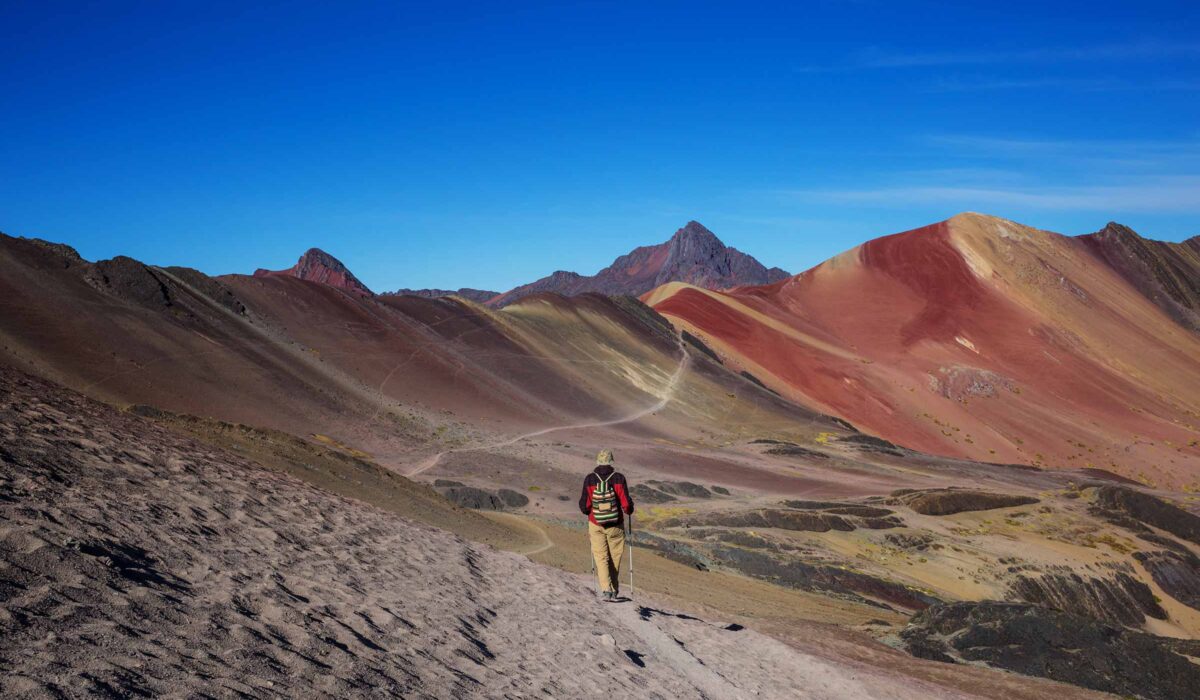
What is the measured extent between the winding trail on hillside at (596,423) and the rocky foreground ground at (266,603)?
17.3 meters

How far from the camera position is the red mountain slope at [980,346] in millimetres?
58406

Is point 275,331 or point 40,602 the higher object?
point 275,331

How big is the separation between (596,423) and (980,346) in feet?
144

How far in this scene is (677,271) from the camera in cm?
15688

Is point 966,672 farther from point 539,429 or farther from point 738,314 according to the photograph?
point 738,314

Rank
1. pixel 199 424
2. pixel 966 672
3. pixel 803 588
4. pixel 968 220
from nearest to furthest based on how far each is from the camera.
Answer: pixel 966 672 < pixel 199 424 < pixel 803 588 < pixel 968 220

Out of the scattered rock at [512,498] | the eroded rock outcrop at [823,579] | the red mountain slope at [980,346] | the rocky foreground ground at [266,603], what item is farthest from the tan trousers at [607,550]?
the red mountain slope at [980,346]

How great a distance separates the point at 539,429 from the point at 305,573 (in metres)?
32.5

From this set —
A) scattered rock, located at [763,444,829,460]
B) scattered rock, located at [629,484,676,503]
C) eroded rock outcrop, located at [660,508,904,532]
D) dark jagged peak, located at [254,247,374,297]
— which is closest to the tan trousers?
eroded rock outcrop, located at [660,508,904,532]

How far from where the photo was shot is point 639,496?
28828 millimetres

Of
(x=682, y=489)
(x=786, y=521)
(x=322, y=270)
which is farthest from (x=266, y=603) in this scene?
(x=322, y=270)

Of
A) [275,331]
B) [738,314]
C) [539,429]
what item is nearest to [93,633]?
[539,429]

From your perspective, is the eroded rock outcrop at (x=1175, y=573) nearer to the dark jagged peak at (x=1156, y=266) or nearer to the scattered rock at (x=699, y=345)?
the scattered rock at (x=699, y=345)

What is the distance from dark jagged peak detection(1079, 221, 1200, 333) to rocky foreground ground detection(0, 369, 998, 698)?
91.7 meters
